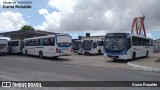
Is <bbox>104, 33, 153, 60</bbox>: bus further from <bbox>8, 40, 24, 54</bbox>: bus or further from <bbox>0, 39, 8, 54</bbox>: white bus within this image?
<bbox>0, 39, 8, 54</bbox>: white bus

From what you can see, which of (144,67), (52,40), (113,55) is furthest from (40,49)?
(144,67)

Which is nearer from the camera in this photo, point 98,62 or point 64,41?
point 98,62

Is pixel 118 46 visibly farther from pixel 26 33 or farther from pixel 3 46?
pixel 26 33

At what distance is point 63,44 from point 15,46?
16401 mm

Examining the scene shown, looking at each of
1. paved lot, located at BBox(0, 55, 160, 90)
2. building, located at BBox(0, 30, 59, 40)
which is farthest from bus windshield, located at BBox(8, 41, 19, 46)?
paved lot, located at BBox(0, 55, 160, 90)

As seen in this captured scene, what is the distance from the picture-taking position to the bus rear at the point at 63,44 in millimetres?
27719

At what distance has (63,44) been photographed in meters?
28.1

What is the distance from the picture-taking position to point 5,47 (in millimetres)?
39969

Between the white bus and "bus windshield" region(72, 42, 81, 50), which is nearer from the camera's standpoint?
the white bus

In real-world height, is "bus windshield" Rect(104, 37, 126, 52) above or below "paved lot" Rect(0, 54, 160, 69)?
above

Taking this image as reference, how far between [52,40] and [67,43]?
1728 millimetres

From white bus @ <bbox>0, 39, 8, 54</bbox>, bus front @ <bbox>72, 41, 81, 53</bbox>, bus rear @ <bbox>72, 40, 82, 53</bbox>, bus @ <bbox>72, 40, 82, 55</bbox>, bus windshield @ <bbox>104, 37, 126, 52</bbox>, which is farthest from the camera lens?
bus front @ <bbox>72, 41, 81, 53</bbox>

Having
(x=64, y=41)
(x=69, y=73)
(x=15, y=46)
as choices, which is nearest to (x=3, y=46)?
(x=15, y=46)

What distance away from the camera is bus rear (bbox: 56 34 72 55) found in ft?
90.9
